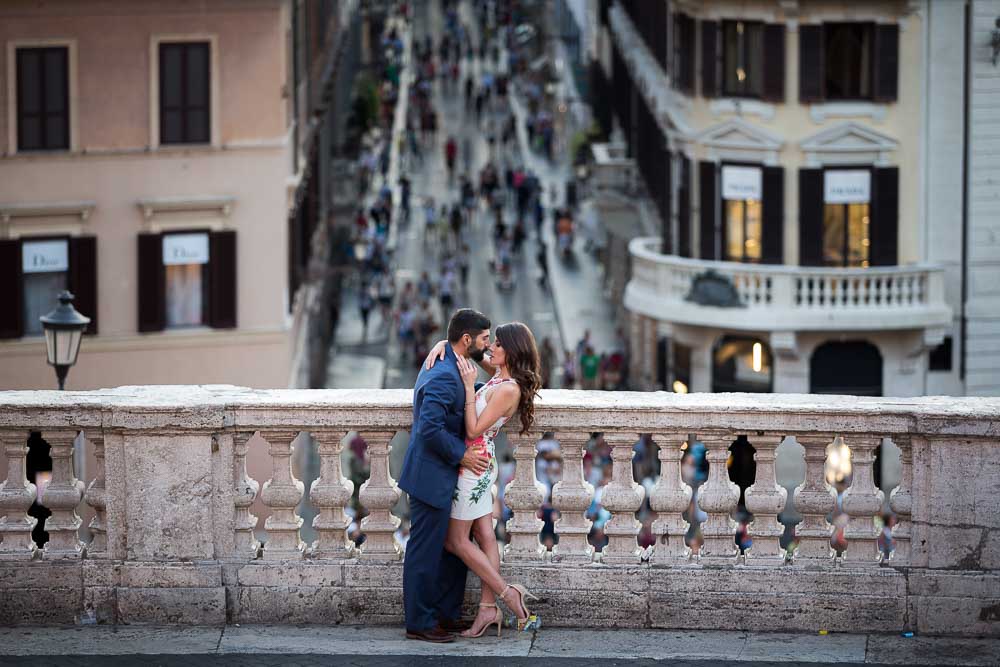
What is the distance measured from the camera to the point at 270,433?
39.2ft

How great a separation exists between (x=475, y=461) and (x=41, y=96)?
2776 centimetres

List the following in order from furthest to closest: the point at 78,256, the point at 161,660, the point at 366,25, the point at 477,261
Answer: the point at 366,25 → the point at 477,261 → the point at 78,256 → the point at 161,660

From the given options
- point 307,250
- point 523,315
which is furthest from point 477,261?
point 307,250

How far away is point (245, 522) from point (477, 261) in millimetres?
58889

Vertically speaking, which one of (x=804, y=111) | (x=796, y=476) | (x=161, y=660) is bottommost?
(x=796, y=476)

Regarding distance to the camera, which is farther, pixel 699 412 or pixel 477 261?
pixel 477 261

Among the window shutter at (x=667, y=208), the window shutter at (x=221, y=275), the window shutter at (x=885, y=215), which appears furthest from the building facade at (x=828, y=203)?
the window shutter at (x=221, y=275)

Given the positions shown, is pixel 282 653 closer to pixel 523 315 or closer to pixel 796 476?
pixel 796 476

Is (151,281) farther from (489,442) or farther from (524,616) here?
(524,616)

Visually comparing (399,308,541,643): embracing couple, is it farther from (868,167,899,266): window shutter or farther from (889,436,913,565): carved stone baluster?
(868,167,899,266): window shutter

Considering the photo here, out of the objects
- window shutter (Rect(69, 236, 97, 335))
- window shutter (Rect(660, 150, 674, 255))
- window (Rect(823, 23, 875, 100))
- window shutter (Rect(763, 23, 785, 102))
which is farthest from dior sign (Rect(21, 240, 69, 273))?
window (Rect(823, 23, 875, 100))

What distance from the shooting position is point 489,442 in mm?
11953

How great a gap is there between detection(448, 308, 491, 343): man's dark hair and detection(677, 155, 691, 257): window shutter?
110 ft

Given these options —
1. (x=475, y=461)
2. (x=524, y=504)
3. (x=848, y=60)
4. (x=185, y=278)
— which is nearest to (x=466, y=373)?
(x=475, y=461)
